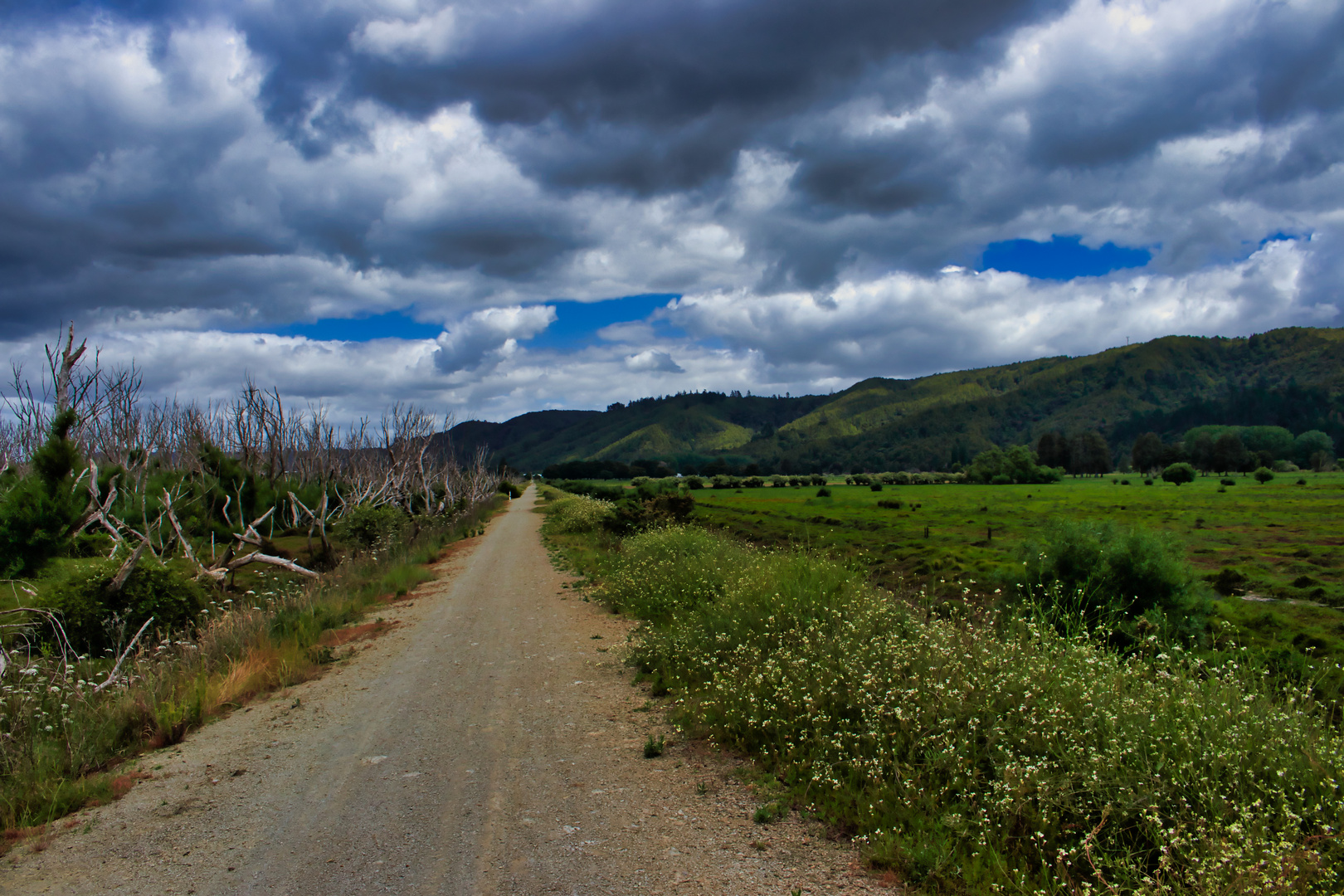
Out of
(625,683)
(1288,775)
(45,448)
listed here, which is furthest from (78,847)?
(45,448)

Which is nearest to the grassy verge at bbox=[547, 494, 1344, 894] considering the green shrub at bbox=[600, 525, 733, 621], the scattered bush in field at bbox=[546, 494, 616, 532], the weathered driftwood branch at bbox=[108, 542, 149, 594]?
the green shrub at bbox=[600, 525, 733, 621]

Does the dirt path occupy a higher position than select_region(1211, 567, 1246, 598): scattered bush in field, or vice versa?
the dirt path

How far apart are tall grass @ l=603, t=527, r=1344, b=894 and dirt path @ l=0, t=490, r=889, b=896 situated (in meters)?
0.58

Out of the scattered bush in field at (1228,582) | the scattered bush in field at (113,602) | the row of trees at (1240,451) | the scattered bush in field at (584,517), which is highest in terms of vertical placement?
the scattered bush in field at (113,602)

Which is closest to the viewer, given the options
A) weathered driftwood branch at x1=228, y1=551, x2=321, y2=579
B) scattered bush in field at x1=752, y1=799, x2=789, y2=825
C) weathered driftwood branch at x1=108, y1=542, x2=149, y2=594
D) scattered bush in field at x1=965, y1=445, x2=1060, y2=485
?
scattered bush in field at x1=752, y1=799, x2=789, y2=825

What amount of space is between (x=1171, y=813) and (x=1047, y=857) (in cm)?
74

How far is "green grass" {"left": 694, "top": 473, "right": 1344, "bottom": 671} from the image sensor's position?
36.9 ft

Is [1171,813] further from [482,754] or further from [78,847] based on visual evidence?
[78,847]

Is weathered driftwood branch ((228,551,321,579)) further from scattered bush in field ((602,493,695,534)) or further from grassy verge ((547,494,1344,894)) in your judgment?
grassy verge ((547,494,1344,894))

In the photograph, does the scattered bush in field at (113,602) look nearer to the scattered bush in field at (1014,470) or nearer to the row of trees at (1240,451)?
the scattered bush in field at (1014,470)

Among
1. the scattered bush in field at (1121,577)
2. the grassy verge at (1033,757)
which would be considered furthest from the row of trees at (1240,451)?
the grassy verge at (1033,757)

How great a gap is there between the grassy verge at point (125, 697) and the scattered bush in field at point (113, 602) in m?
0.39

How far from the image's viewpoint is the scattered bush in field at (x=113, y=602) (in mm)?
10672

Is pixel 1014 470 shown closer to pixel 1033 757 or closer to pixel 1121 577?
pixel 1121 577
